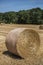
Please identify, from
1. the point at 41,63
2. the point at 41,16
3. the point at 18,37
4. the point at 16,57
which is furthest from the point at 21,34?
the point at 41,16

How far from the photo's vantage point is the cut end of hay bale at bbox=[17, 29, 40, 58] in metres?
8.64

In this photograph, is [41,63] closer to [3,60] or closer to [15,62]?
[15,62]

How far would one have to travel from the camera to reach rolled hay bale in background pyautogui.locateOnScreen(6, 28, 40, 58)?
339 inches

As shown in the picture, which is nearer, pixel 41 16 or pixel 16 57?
pixel 16 57

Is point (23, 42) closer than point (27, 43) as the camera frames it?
Yes

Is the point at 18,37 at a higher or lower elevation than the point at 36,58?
higher

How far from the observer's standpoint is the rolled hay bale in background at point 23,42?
861 cm

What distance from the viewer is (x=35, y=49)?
9305mm

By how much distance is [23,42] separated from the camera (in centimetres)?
890

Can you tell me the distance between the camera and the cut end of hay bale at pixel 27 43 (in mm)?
8641

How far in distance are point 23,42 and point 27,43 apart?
216 millimetres

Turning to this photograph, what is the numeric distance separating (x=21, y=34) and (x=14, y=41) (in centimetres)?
43

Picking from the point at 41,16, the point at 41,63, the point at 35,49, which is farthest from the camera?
the point at 41,16

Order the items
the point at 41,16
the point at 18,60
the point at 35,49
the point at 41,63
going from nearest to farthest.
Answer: the point at 41,63 < the point at 18,60 < the point at 35,49 < the point at 41,16
